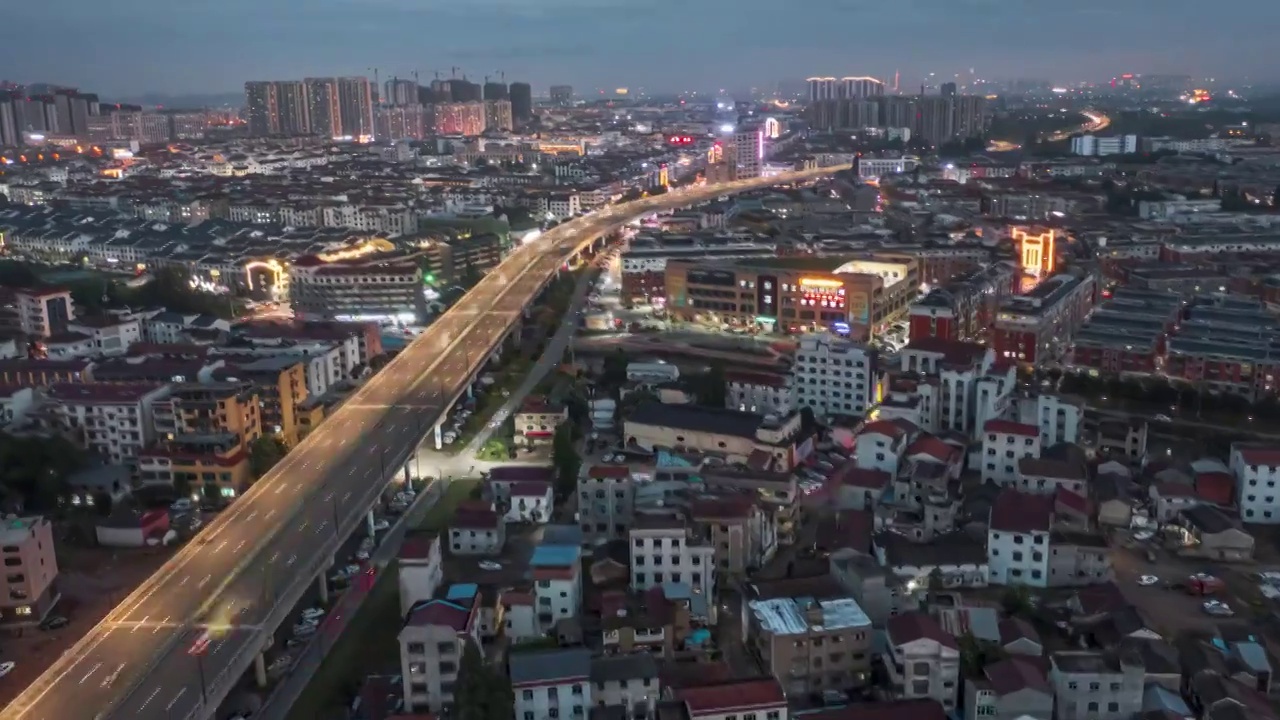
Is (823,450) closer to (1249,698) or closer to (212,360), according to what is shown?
(1249,698)

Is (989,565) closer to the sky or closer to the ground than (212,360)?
closer to the ground

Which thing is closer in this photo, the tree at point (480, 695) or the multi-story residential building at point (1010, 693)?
the tree at point (480, 695)

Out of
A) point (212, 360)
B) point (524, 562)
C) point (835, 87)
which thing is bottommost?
point (524, 562)

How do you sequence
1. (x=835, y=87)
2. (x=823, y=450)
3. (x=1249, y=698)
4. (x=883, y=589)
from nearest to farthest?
(x=1249, y=698), (x=883, y=589), (x=823, y=450), (x=835, y=87)

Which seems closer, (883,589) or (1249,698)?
(1249,698)

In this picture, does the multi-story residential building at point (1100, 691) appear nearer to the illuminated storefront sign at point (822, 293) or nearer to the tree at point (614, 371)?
the tree at point (614, 371)

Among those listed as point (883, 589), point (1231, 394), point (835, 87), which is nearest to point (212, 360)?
point (883, 589)

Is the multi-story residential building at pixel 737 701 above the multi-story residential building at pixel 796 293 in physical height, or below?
below

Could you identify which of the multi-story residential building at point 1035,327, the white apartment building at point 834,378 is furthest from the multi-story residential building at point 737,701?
the multi-story residential building at point 1035,327

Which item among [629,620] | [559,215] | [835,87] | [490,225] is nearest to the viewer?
[629,620]
